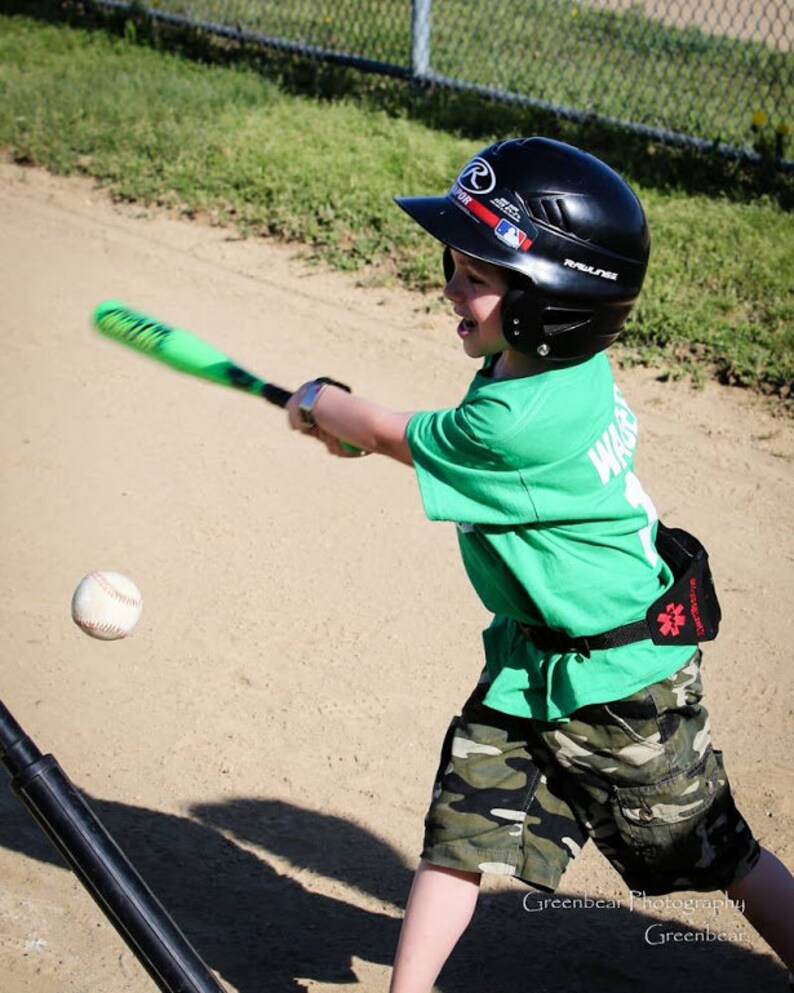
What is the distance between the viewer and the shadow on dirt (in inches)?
110

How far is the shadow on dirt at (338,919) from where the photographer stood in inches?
110

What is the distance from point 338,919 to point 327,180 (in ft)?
14.5

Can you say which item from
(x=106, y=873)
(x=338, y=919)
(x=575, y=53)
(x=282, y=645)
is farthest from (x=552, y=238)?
(x=575, y=53)

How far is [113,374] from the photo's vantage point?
17.3 ft

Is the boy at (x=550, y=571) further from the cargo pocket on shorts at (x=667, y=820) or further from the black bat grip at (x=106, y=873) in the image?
the black bat grip at (x=106, y=873)

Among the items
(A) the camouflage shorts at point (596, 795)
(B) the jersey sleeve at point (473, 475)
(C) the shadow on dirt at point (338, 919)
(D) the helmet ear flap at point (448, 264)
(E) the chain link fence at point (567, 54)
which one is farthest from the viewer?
(E) the chain link fence at point (567, 54)

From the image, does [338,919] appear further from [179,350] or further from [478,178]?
[478,178]

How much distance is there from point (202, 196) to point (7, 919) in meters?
4.41

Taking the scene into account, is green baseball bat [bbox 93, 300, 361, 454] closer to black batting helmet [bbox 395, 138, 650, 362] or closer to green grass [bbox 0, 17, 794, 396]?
black batting helmet [bbox 395, 138, 650, 362]

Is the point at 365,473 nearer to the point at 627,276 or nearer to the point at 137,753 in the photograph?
the point at 137,753

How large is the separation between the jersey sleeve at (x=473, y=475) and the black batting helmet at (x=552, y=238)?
170 millimetres

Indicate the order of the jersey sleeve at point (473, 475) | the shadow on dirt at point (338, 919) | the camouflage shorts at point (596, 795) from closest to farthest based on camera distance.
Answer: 1. the jersey sleeve at point (473, 475)
2. the camouflage shorts at point (596, 795)
3. the shadow on dirt at point (338, 919)

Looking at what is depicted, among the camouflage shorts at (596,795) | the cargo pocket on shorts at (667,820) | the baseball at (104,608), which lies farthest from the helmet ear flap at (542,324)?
the baseball at (104,608)

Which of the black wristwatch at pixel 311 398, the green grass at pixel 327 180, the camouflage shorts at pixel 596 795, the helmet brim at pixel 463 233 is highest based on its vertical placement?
the helmet brim at pixel 463 233
